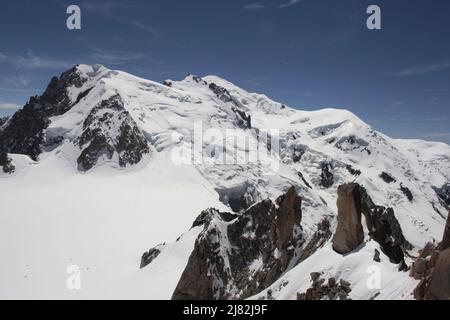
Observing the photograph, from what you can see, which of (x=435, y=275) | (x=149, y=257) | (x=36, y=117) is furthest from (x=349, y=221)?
(x=36, y=117)

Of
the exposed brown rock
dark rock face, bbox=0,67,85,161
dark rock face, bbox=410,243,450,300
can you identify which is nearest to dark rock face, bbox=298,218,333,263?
dark rock face, bbox=410,243,450,300

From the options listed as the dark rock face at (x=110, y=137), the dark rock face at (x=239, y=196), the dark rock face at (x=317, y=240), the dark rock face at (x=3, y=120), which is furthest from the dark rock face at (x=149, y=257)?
the dark rock face at (x=3, y=120)

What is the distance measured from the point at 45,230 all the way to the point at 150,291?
31.4 meters

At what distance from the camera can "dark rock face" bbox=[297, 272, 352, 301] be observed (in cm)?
2729

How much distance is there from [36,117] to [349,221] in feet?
Result: 475

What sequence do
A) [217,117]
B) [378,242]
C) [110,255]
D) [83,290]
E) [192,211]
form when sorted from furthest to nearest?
[217,117], [192,211], [110,255], [83,290], [378,242]

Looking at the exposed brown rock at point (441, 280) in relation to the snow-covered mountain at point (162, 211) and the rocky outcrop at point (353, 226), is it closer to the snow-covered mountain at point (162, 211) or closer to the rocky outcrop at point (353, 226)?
the snow-covered mountain at point (162, 211)

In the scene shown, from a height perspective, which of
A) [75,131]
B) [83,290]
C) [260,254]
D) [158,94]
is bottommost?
[83,290]

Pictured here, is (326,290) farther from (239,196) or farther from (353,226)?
(239,196)

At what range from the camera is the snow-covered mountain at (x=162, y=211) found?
33719mm

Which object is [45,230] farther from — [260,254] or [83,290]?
[260,254]
